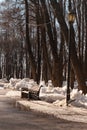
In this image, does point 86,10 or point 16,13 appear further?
point 16,13

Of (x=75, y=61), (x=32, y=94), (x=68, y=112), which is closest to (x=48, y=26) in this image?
(x=32, y=94)

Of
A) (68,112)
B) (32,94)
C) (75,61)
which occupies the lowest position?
(32,94)

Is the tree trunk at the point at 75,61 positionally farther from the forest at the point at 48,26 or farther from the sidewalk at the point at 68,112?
the sidewalk at the point at 68,112

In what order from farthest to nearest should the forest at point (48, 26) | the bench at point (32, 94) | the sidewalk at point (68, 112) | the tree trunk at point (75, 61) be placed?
1. the forest at point (48, 26)
2. the bench at point (32, 94)
3. the tree trunk at point (75, 61)
4. the sidewalk at point (68, 112)

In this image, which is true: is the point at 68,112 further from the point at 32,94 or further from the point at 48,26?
the point at 48,26

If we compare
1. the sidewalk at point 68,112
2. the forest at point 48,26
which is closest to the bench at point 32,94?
the forest at point 48,26

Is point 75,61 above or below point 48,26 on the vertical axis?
below

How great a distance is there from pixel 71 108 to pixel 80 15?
27.8 m

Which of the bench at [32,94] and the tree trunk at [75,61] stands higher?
the tree trunk at [75,61]

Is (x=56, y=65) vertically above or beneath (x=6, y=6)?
beneath

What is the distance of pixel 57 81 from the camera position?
3744 centimetres

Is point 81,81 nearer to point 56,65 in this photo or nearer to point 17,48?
point 56,65

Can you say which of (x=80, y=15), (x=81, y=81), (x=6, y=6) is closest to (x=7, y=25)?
Result: (x=6, y=6)

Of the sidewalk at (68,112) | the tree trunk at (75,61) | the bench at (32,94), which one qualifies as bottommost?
the bench at (32,94)
